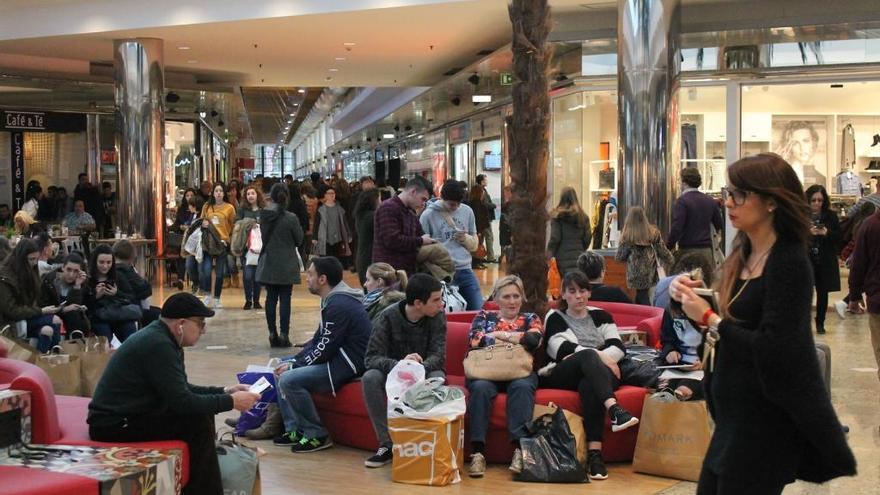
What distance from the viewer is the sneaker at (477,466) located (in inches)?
247

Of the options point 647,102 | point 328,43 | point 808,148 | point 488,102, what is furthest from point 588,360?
point 488,102

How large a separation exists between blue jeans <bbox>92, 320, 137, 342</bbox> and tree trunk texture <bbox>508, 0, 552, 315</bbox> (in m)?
3.54

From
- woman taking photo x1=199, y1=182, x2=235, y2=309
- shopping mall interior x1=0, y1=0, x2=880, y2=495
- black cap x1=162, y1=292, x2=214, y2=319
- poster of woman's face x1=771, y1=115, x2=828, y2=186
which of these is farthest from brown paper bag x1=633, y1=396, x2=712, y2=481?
poster of woman's face x1=771, y1=115, x2=828, y2=186

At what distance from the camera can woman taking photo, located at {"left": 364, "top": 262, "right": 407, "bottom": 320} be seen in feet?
25.7

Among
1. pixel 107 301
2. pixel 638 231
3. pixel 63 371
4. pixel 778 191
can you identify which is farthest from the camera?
pixel 638 231

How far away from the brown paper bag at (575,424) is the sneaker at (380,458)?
938 mm

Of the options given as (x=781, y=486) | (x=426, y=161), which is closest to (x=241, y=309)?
(x=781, y=486)

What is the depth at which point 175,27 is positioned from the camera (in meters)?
17.6

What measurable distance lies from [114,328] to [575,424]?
467cm

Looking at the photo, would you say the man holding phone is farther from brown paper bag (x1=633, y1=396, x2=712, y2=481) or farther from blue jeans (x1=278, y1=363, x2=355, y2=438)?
brown paper bag (x1=633, y1=396, x2=712, y2=481)

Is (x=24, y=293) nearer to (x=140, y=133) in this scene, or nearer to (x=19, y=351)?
(x=19, y=351)

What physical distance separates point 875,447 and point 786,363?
4499 millimetres

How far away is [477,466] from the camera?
20.6 feet

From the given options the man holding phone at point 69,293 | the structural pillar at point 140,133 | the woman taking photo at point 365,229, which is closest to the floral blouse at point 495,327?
the man holding phone at point 69,293
